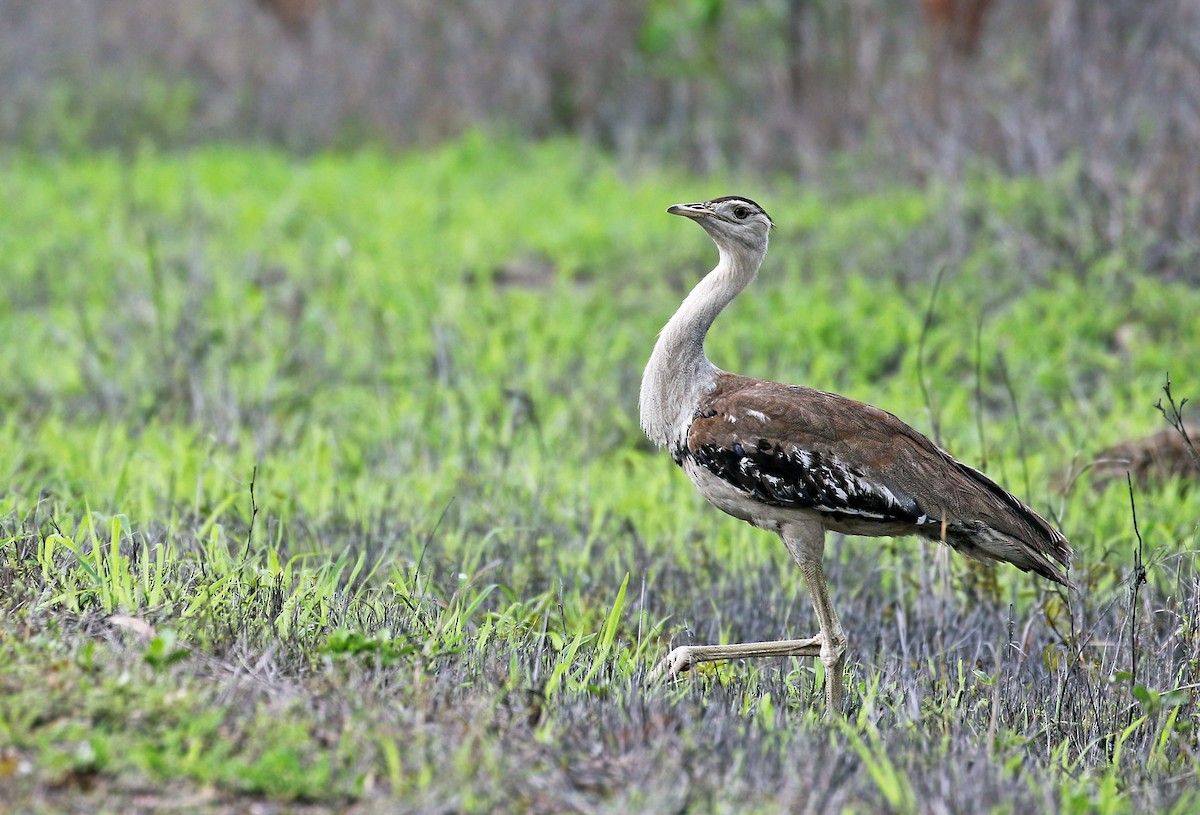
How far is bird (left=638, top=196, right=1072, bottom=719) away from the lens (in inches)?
162

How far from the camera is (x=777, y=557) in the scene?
5.47 metres

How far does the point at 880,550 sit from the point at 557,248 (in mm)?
4770

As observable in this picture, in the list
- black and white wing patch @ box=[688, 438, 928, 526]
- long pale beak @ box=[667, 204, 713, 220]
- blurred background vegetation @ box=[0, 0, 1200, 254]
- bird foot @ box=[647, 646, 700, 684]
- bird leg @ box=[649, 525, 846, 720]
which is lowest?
bird foot @ box=[647, 646, 700, 684]

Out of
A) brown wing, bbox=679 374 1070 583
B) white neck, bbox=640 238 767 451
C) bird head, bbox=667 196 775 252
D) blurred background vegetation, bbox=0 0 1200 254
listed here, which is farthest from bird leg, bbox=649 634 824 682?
blurred background vegetation, bbox=0 0 1200 254

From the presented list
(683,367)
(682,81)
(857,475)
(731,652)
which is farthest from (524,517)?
(682,81)

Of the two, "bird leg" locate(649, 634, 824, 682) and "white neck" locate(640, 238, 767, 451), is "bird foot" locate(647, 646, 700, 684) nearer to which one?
"bird leg" locate(649, 634, 824, 682)

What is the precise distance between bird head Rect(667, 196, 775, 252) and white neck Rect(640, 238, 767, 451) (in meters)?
0.04

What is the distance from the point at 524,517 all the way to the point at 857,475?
1.77 meters

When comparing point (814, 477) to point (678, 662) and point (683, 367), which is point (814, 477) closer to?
point (683, 367)

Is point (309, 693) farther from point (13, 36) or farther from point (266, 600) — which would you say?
point (13, 36)

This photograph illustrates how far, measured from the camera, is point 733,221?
4.47 m

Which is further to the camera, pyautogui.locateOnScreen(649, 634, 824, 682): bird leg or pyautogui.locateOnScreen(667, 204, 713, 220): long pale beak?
pyautogui.locateOnScreen(667, 204, 713, 220): long pale beak

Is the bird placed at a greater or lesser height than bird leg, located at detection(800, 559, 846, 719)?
greater

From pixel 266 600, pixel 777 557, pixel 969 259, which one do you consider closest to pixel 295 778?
pixel 266 600
